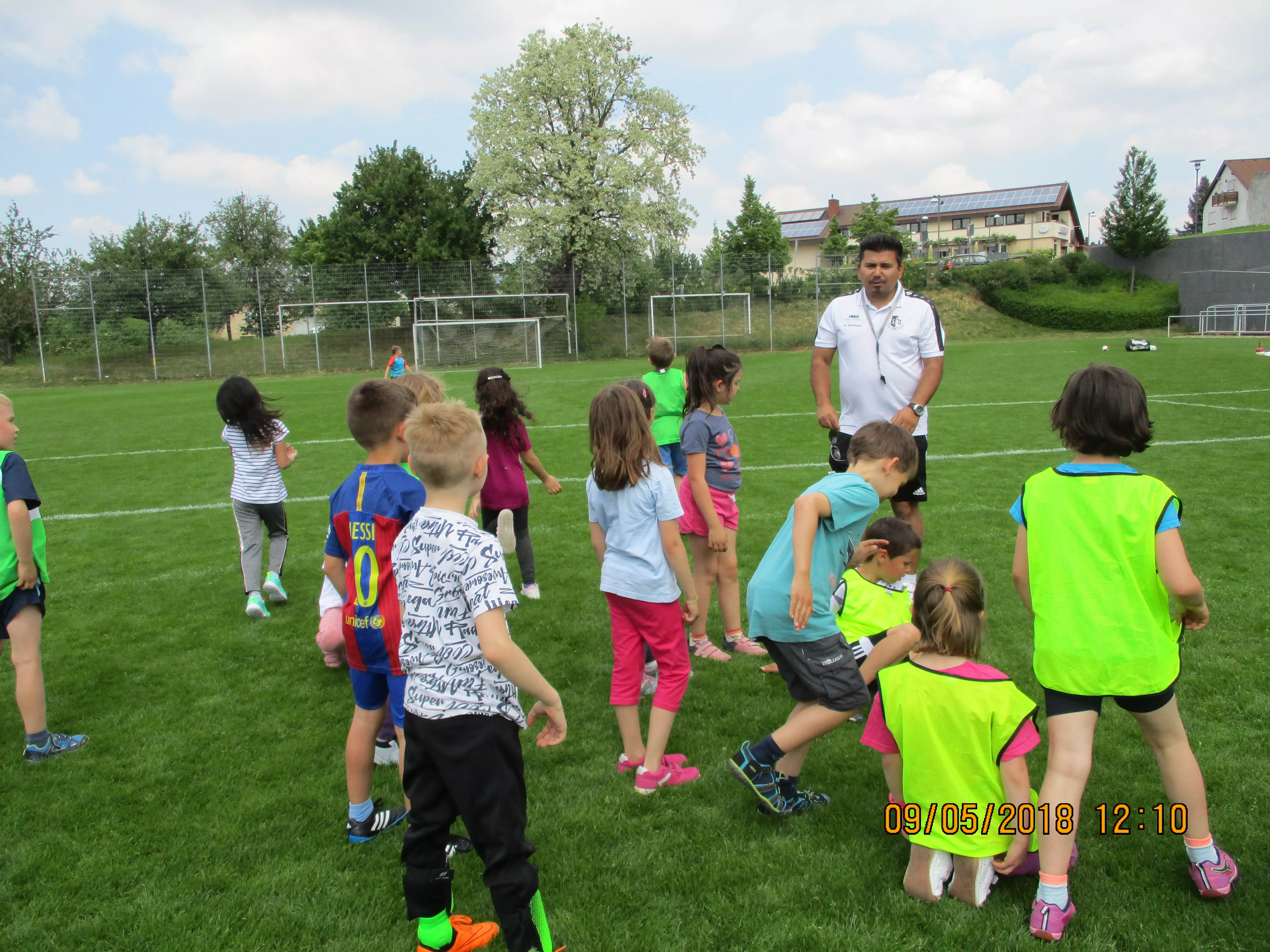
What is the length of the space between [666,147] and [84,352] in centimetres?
2773

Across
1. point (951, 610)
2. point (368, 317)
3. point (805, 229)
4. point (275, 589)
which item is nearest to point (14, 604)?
point (275, 589)

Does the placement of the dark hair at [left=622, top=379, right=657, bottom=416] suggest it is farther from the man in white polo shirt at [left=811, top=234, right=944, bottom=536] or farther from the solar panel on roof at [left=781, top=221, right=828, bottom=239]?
the solar panel on roof at [left=781, top=221, right=828, bottom=239]

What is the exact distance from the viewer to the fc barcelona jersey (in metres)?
2.92

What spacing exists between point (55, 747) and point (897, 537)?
4024 millimetres

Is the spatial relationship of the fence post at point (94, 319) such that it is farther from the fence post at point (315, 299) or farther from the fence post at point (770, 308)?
the fence post at point (770, 308)

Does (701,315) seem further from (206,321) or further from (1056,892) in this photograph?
(1056,892)

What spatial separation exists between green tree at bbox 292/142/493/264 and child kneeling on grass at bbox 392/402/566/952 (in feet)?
143

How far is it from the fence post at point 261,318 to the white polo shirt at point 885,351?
32598mm

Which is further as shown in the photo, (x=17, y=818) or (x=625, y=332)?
(x=625, y=332)

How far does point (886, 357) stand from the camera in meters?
4.95

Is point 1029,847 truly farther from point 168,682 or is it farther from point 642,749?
point 168,682

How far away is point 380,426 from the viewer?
3117 millimetres

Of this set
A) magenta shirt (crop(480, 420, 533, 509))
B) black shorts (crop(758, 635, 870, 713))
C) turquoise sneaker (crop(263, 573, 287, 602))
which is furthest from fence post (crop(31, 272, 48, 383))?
black shorts (crop(758, 635, 870, 713))

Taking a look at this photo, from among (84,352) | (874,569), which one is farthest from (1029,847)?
(84,352)
